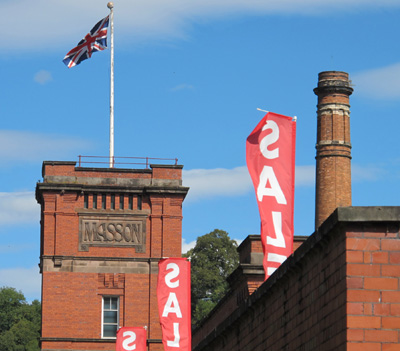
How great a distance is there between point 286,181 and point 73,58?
37.1 metres

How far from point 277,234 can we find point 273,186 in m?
0.78

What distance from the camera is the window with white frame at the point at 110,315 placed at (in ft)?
169

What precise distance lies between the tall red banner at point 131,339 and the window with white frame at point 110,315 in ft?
39.1

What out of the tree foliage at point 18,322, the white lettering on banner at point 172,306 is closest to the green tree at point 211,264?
the tree foliage at point 18,322

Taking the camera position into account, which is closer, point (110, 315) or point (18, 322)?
point (110, 315)

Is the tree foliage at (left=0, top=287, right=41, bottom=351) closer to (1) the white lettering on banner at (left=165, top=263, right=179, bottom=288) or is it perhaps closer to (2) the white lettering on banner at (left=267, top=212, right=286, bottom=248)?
(1) the white lettering on banner at (left=165, top=263, right=179, bottom=288)

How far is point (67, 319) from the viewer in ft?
167

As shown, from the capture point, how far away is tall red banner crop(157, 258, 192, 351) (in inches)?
1076

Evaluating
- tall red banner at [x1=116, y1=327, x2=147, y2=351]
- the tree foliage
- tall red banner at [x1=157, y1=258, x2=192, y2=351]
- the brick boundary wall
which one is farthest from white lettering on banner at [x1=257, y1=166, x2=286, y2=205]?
the tree foliage

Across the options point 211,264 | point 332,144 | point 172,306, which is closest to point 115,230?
point 332,144

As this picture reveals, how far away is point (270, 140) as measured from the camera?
17.7 m

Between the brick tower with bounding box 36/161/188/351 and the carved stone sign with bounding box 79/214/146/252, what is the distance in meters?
0.05

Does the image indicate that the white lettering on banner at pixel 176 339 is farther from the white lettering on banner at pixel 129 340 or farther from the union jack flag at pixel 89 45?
the union jack flag at pixel 89 45

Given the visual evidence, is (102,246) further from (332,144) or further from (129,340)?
(129,340)
